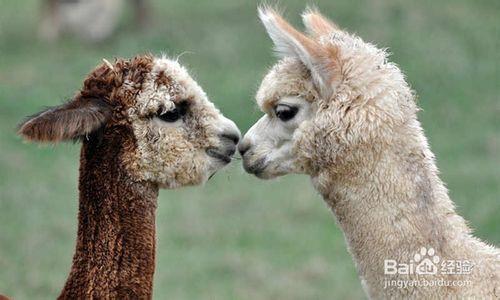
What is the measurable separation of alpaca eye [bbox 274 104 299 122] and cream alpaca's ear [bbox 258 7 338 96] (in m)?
0.17

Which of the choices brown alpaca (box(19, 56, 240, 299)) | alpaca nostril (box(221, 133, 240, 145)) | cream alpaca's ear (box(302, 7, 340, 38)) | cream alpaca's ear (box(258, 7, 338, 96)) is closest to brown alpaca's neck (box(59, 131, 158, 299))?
brown alpaca (box(19, 56, 240, 299))

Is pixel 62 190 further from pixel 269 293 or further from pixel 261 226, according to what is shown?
pixel 269 293

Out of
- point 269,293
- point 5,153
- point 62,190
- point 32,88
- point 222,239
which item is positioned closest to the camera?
point 269,293

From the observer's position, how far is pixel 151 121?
550 centimetres

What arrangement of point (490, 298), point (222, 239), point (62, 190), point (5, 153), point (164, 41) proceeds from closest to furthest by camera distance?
1. point (490, 298)
2. point (222, 239)
3. point (62, 190)
4. point (5, 153)
5. point (164, 41)

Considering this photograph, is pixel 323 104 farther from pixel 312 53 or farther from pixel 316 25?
pixel 316 25

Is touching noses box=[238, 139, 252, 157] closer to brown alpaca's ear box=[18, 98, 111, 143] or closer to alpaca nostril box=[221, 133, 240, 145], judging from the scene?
alpaca nostril box=[221, 133, 240, 145]

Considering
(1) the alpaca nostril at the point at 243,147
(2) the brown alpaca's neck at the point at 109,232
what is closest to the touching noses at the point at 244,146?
(1) the alpaca nostril at the point at 243,147

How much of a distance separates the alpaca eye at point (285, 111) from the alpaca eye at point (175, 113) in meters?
0.46

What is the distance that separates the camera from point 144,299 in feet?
17.7

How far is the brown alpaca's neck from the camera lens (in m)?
5.36

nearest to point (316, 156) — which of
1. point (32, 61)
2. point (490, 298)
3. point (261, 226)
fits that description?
point (490, 298)

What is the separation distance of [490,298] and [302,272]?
246 inches

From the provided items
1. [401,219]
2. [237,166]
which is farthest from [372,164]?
[237,166]
